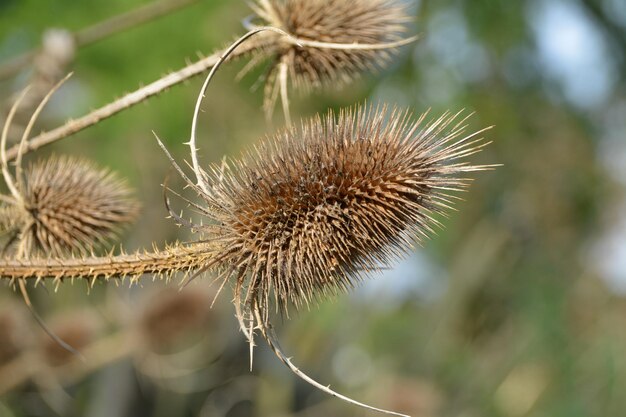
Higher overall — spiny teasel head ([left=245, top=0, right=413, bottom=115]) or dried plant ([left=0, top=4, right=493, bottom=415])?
spiny teasel head ([left=245, top=0, right=413, bottom=115])

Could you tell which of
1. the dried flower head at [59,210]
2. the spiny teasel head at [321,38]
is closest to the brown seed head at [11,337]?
the dried flower head at [59,210]

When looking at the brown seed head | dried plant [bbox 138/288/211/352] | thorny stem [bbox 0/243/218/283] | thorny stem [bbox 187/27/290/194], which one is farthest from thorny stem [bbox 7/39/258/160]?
dried plant [bbox 138/288/211/352]

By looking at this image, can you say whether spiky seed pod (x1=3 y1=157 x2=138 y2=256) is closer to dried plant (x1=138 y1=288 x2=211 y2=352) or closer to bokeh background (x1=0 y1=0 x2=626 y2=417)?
bokeh background (x1=0 y1=0 x2=626 y2=417)

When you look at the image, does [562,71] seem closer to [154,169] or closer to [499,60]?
[499,60]

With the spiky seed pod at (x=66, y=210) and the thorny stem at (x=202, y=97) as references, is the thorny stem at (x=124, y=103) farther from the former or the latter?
the thorny stem at (x=202, y=97)

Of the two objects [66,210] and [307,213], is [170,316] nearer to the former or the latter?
[66,210]
